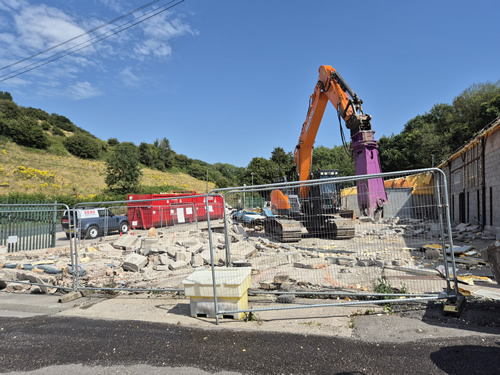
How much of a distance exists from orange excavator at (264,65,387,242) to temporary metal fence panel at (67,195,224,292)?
1.95m

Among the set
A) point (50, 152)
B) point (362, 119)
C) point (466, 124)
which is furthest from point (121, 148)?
point (466, 124)

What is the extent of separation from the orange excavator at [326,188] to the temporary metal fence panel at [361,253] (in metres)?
0.06

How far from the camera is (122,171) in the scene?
4472 cm

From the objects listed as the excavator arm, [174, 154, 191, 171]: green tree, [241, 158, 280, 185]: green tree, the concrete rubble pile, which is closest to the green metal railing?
the concrete rubble pile

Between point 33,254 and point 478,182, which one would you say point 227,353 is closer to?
point 33,254

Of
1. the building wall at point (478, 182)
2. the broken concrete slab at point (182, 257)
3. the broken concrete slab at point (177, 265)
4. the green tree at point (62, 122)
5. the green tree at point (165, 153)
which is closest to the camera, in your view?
the broken concrete slab at point (177, 265)

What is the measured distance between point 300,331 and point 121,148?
155ft

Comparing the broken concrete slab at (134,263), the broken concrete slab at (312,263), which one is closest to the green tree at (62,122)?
the broken concrete slab at (134,263)

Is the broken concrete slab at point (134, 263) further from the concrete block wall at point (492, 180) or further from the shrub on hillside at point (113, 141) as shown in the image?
the shrub on hillside at point (113, 141)

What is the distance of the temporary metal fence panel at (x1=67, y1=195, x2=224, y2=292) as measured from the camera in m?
7.59

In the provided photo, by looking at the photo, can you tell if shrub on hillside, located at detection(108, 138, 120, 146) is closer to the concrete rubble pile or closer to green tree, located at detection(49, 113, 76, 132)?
green tree, located at detection(49, 113, 76, 132)

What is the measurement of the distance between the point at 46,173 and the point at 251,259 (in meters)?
48.4

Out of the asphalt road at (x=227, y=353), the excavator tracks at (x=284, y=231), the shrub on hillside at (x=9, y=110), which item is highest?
the shrub on hillside at (x=9, y=110)

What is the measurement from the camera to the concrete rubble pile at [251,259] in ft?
18.8
